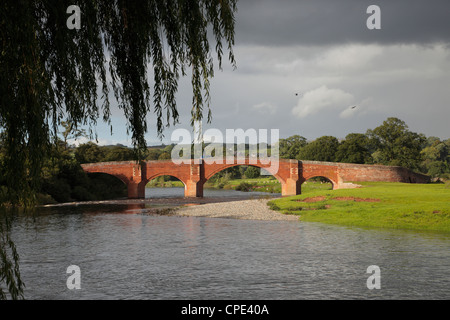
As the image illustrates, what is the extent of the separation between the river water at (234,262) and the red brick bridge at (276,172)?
39.2 m

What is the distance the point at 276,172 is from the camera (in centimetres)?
7394

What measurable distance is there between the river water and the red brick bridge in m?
39.2

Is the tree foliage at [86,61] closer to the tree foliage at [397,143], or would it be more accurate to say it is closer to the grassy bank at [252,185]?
the grassy bank at [252,185]

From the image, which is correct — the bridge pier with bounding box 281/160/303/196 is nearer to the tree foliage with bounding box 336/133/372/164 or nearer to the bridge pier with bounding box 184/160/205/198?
the bridge pier with bounding box 184/160/205/198

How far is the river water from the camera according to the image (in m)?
15.8

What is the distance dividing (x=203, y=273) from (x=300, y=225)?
643 inches

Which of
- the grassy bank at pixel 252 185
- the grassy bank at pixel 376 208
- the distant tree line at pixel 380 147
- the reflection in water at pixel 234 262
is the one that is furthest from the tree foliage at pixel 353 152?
the reflection in water at pixel 234 262

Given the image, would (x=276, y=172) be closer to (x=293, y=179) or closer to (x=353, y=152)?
(x=293, y=179)

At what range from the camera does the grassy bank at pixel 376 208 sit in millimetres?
30875

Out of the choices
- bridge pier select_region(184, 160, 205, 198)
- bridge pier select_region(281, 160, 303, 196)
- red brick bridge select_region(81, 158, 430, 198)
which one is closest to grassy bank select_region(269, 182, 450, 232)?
red brick bridge select_region(81, 158, 430, 198)

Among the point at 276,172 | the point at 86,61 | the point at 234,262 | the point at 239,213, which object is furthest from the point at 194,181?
the point at 86,61

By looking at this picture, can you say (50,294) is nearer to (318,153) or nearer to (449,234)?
(449,234)

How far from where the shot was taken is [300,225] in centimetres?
3331
